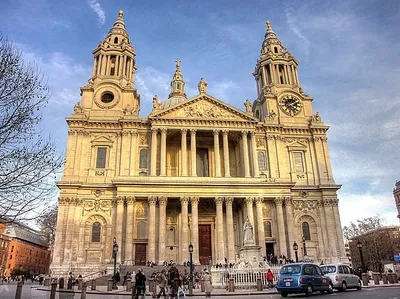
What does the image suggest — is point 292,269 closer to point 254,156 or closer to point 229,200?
point 229,200

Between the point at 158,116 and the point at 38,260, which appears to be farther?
the point at 38,260

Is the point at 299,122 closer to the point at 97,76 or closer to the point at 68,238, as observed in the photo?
the point at 97,76

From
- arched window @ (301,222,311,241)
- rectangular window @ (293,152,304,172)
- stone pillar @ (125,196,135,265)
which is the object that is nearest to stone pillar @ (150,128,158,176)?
stone pillar @ (125,196,135,265)

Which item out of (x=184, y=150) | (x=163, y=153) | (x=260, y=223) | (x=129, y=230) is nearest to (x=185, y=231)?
(x=129, y=230)

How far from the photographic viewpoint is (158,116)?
3984 centimetres

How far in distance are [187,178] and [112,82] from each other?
16.9 meters

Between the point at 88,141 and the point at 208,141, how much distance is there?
47.0 ft

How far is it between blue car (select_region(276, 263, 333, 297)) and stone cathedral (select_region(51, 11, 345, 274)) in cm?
1422

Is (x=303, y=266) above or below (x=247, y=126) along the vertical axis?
below

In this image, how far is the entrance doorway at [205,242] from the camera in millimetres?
37469

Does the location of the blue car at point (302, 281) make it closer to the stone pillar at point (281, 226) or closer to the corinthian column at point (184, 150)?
the stone pillar at point (281, 226)

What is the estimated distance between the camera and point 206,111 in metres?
41.3

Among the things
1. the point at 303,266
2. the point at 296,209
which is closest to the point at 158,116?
the point at 296,209

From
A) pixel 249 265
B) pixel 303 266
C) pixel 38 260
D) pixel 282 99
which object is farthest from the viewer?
pixel 38 260
